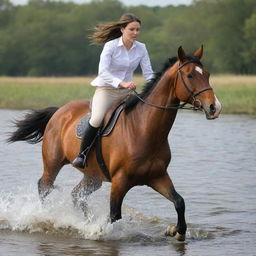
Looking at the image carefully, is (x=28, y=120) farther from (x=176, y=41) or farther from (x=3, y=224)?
(x=176, y=41)

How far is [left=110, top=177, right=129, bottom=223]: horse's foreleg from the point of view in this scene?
9258 mm

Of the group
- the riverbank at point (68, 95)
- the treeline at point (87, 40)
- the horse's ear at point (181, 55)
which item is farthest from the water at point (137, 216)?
the treeline at point (87, 40)

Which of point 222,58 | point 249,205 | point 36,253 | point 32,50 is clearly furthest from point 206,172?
point 32,50

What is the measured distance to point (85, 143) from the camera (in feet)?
32.3

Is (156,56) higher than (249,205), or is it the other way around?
(249,205)

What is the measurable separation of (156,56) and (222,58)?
17845mm

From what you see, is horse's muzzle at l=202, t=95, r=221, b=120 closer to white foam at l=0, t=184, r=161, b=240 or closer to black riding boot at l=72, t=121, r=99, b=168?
black riding boot at l=72, t=121, r=99, b=168

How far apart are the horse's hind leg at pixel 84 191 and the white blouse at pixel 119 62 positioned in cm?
143

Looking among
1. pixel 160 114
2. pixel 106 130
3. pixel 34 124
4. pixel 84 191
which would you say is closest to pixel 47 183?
pixel 84 191

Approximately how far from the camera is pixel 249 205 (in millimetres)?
12266

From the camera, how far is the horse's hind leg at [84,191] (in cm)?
1061

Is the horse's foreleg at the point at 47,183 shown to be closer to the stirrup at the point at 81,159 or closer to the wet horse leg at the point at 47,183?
the wet horse leg at the point at 47,183

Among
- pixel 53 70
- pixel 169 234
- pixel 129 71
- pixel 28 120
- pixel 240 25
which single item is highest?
pixel 129 71

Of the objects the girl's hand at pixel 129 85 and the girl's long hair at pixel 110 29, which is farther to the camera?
the girl's long hair at pixel 110 29
